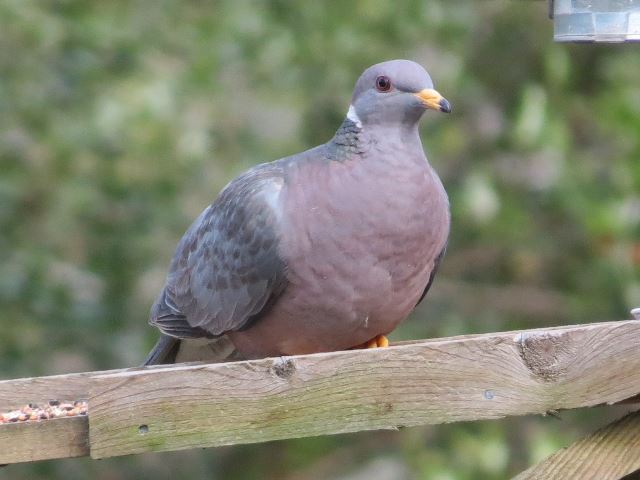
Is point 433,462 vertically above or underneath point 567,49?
underneath

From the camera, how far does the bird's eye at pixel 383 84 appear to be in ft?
11.6

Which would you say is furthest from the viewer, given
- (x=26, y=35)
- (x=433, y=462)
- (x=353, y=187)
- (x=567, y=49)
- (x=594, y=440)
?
(x=567, y=49)

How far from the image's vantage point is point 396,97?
349 centimetres

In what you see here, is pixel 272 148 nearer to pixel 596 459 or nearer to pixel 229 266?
pixel 229 266

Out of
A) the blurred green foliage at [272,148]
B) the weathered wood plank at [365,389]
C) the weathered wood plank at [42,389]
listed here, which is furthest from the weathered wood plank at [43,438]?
the blurred green foliage at [272,148]

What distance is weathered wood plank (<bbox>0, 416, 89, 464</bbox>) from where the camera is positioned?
256 centimetres

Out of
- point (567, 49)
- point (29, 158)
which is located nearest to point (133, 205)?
point (29, 158)

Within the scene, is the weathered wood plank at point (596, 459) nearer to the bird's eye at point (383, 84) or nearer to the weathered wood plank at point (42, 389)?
the weathered wood plank at point (42, 389)

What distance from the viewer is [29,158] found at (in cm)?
636

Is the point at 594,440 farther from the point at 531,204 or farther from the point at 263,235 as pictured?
the point at 531,204

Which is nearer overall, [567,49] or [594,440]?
[594,440]

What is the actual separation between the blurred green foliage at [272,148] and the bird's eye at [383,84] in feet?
7.63

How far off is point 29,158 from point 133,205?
56cm

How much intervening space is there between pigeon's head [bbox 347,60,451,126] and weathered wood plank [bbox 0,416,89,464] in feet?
4.36
